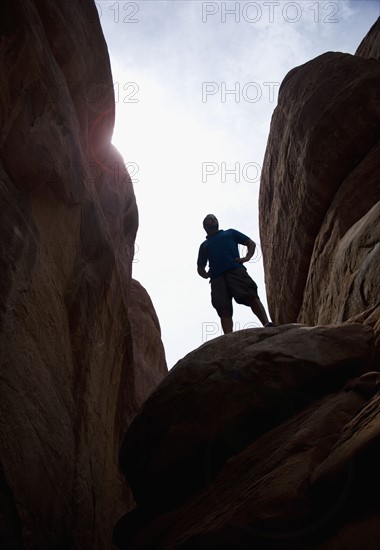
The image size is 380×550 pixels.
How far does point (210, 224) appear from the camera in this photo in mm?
12547

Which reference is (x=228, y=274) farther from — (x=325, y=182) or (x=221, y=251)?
(x=325, y=182)

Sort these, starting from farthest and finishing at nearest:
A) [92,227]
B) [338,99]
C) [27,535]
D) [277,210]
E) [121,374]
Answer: [277,210]
[338,99]
[121,374]
[92,227]
[27,535]

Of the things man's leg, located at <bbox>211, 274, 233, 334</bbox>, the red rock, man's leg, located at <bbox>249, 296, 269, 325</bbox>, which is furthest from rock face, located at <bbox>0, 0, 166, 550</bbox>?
the red rock

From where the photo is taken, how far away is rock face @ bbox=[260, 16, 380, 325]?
1187cm

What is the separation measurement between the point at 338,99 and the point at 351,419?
33.8 feet

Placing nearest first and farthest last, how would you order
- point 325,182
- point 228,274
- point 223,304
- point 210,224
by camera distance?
point 223,304 → point 228,274 → point 210,224 → point 325,182

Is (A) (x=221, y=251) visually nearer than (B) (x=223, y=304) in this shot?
No

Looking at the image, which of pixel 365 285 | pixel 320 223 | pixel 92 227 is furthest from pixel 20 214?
pixel 320 223

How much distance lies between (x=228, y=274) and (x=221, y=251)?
0.62 metres

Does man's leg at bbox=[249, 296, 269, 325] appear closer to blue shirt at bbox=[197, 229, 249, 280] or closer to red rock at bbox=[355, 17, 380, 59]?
blue shirt at bbox=[197, 229, 249, 280]

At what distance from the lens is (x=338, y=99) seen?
1373 centimetres

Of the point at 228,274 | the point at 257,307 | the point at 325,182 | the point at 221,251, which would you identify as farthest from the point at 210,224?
the point at 325,182

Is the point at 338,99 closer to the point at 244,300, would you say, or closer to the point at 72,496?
the point at 244,300

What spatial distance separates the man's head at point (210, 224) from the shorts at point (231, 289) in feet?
5.05
